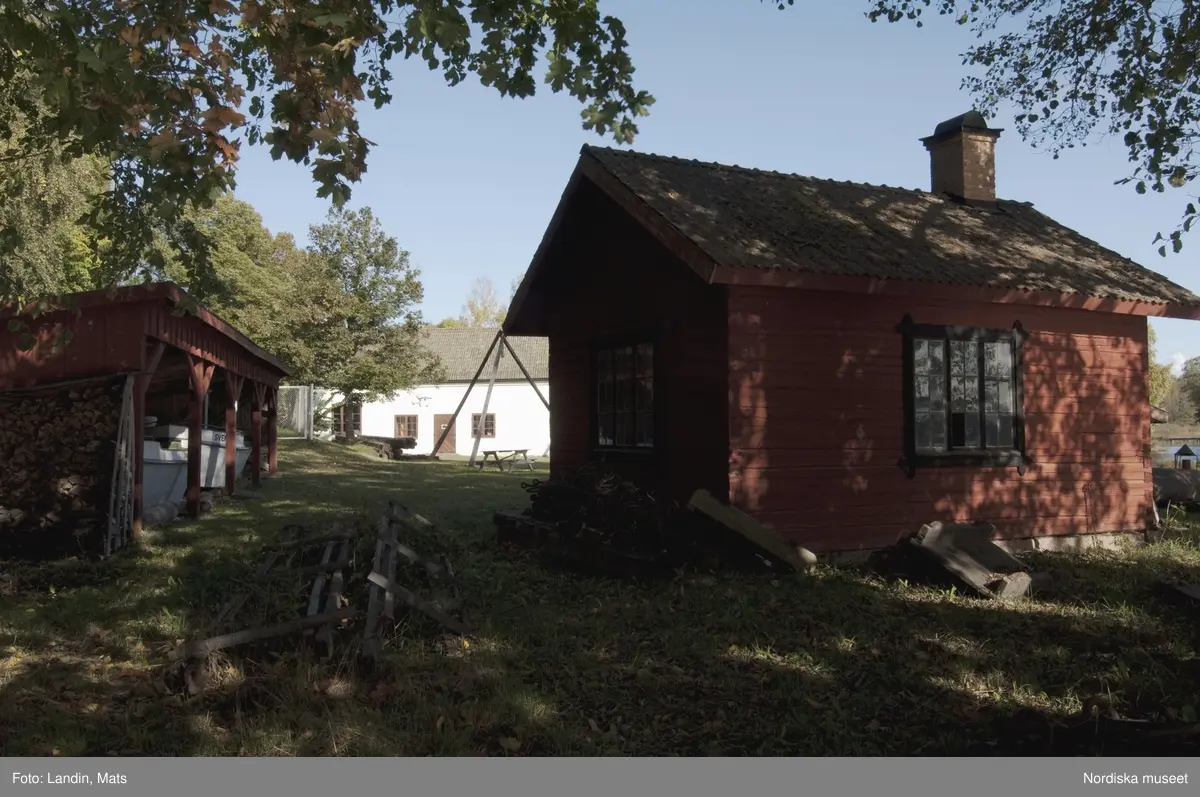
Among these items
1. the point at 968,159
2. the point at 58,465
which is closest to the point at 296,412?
the point at 58,465

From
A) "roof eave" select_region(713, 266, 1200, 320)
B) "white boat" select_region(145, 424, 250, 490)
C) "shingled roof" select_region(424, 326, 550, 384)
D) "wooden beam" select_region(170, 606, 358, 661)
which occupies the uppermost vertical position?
"shingled roof" select_region(424, 326, 550, 384)

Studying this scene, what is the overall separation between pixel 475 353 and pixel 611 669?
39144mm

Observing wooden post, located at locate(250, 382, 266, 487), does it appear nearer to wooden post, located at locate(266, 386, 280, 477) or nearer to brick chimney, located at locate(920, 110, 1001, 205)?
wooden post, located at locate(266, 386, 280, 477)

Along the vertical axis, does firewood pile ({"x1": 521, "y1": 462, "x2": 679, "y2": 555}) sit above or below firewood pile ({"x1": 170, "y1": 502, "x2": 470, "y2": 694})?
above

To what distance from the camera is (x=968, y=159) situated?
44.7 feet

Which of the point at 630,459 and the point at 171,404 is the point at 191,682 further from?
the point at 171,404

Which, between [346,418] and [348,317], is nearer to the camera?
[348,317]

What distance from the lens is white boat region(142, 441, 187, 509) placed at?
12617 mm

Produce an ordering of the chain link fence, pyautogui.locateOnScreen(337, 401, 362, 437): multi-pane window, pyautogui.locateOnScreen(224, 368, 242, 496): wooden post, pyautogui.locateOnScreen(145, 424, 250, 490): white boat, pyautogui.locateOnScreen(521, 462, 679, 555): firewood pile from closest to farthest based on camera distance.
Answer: pyautogui.locateOnScreen(521, 462, 679, 555): firewood pile
pyautogui.locateOnScreen(145, 424, 250, 490): white boat
pyautogui.locateOnScreen(224, 368, 242, 496): wooden post
the chain link fence
pyautogui.locateOnScreen(337, 401, 362, 437): multi-pane window

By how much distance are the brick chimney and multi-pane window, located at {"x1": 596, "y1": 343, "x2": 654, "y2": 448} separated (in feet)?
20.0

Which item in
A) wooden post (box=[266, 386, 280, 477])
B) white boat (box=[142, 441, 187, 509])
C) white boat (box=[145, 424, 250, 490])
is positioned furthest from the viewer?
wooden post (box=[266, 386, 280, 477])

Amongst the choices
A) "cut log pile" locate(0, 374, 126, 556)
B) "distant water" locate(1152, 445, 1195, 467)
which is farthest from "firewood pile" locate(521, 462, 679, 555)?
"distant water" locate(1152, 445, 1195, 467)

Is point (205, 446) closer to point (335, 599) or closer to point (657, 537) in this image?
point (657, 537)

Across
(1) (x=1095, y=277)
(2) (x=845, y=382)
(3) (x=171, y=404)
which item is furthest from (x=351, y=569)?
(3) (x=171, y=404)
